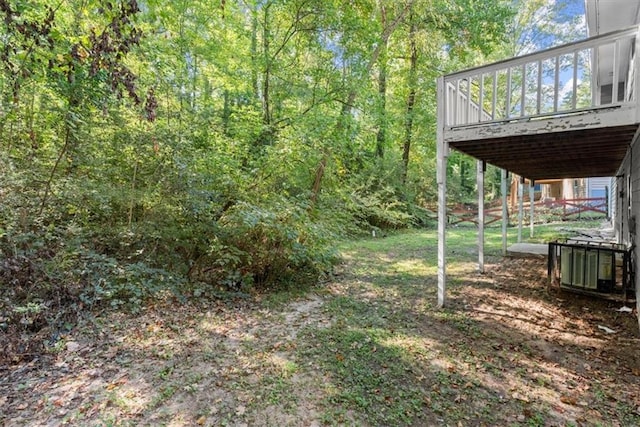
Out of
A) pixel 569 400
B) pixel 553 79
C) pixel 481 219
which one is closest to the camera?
pixel 569 400

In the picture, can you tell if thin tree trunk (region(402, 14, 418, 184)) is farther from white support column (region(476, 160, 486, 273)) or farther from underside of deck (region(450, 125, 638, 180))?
underside of deck (region(450, 125, 638, 180))

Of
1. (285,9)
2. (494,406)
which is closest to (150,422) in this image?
(494,406)

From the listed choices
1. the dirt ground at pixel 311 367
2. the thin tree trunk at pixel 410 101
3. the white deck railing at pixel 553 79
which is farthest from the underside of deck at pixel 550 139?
the thin tree trunk at pixel 410 101

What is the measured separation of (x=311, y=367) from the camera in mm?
3070

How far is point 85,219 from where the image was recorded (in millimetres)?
4719

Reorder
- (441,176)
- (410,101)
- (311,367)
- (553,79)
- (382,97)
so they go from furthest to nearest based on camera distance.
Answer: (410,101)
(382,97)
(441,176)
(553,79)
(311,367)

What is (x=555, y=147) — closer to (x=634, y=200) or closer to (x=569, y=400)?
(x=634, y=200)

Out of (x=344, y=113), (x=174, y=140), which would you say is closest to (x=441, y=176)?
(x=174, y=140)

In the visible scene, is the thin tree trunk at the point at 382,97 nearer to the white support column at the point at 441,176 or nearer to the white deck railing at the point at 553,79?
the white deck railing at the point at 553,79

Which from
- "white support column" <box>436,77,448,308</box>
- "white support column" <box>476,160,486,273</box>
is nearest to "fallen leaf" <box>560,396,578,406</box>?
"white support column" <box>436,77,448,308</box>

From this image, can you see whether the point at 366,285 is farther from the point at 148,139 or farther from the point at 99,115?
the point at 99,115

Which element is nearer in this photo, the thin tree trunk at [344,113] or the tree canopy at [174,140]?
the tree canopy at [174,140]

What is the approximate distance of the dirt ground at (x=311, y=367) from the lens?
2430 millimetres

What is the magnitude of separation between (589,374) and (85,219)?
20.2 feet
